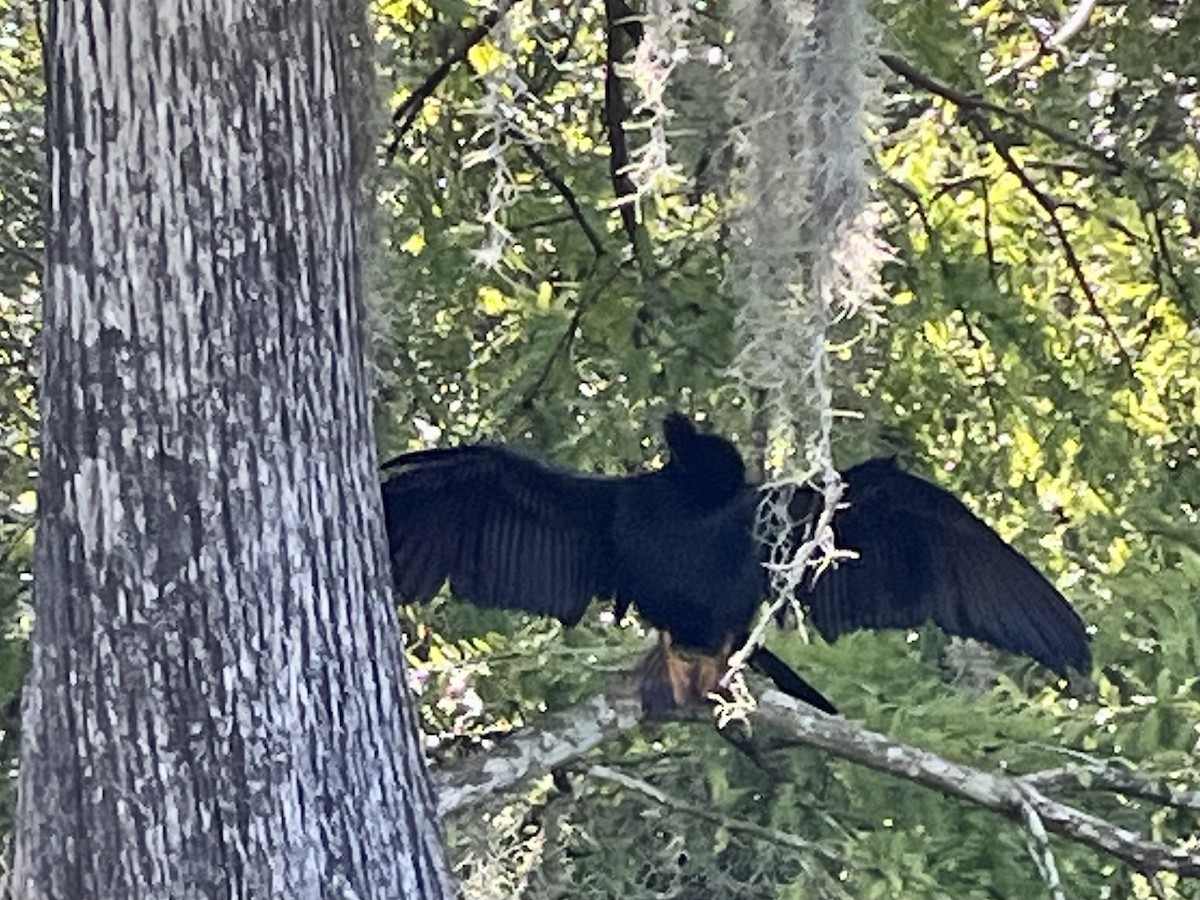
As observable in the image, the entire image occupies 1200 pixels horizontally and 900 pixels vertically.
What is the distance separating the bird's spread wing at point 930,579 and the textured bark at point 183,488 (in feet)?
4.34

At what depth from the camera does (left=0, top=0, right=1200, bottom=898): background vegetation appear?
3508 millimetres

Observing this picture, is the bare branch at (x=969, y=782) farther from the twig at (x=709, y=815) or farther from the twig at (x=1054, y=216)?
the twig at (x=1054, y=216)

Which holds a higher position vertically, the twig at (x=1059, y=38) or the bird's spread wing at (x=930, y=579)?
the twig at (x=1059, y=38)

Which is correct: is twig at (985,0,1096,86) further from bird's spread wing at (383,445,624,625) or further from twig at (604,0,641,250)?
bird's spread wing at (383,445,624,625)

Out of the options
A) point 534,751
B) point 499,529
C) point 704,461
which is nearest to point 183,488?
point 534,751

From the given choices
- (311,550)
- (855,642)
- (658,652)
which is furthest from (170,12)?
(855,642)

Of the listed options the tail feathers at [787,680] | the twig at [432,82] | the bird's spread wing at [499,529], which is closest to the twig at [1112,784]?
the tail feathers at [787,680]

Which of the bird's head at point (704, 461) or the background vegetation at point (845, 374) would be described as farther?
the background vegetation at point (845, 374)

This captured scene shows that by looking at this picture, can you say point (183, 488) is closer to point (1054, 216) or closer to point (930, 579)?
point (930, 579)

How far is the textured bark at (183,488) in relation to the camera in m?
2.00

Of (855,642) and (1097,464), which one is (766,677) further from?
(1097,464)

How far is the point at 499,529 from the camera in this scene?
3.36 metres

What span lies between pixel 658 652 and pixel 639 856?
1.57 ft

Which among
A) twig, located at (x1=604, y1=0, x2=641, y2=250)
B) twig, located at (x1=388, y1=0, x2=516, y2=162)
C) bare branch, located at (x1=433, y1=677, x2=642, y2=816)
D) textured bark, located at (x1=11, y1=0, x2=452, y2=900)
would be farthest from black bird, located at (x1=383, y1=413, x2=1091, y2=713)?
textured bark, located at (x1=11, y1=0, x2=452, y2=900)
